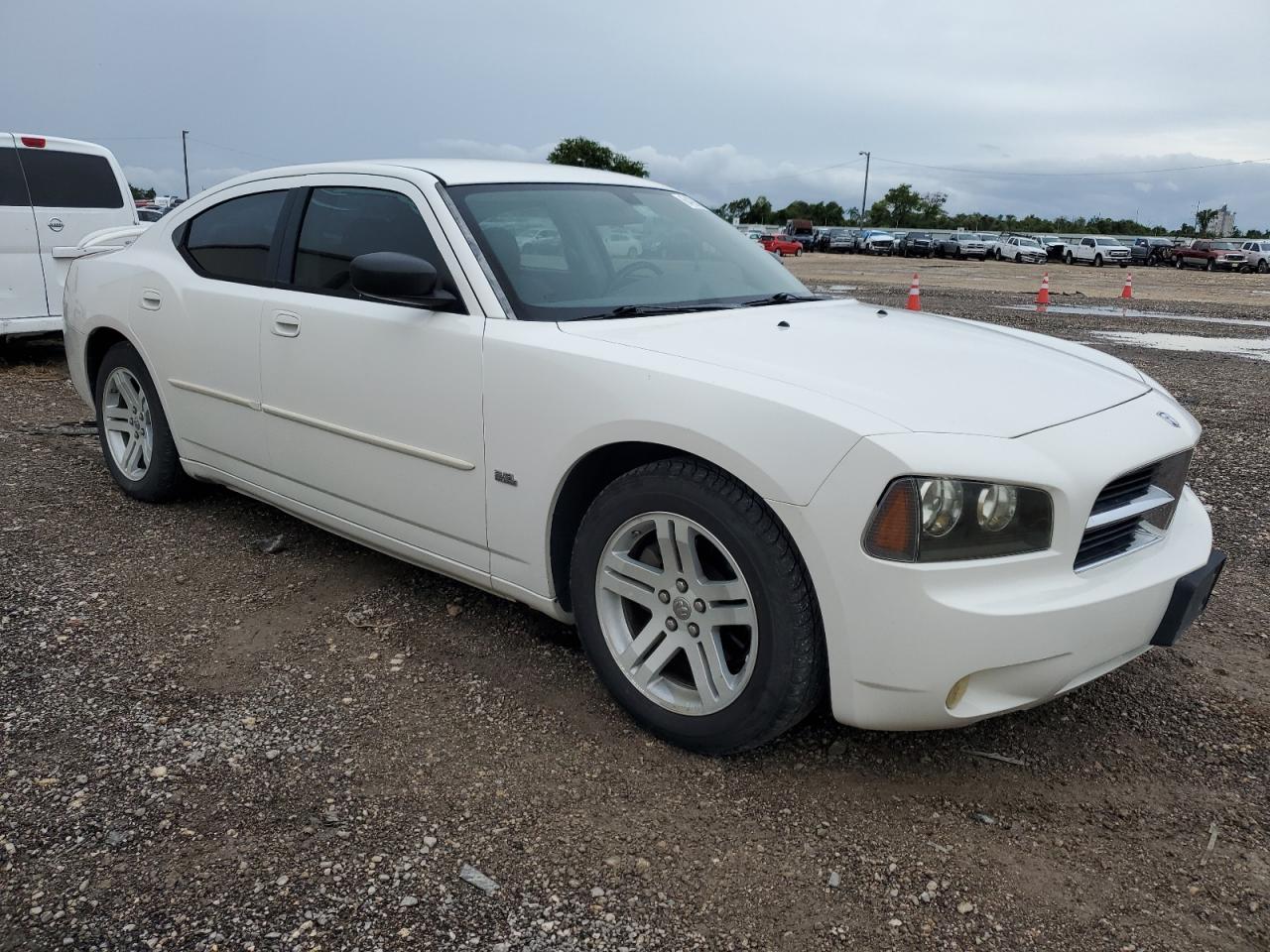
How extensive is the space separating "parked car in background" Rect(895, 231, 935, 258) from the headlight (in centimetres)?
5025

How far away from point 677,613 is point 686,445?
48 centimetres

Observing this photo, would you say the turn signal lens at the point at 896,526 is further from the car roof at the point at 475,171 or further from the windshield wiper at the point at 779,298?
the car roof at the point at 475,171

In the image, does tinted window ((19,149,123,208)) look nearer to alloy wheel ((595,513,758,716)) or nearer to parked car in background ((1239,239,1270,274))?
alloy wheel ((595,513,758,716))

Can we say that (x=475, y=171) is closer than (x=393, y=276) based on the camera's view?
No

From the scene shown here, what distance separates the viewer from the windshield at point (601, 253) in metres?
3.31

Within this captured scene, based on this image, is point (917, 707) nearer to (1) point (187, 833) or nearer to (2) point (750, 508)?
(2) point (750, 508)

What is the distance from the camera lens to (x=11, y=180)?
8586mm

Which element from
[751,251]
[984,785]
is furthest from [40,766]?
[751,251]

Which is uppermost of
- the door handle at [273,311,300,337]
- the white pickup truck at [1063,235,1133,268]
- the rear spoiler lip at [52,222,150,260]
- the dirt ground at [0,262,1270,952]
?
the rear spoiler lip at [52,222,150,260]

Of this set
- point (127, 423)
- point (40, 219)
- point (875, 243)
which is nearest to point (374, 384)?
point (127, 423)

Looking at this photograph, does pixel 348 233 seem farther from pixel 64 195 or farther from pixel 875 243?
pixel 875 243

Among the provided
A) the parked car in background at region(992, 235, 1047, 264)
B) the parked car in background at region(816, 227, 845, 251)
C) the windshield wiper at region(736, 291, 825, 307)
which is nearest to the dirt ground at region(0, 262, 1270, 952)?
the windshield wiper at region(736, 291, 825, 307)

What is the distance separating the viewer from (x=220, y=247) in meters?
4.32

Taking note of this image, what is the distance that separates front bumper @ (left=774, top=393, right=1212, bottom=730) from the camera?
7.71ft
